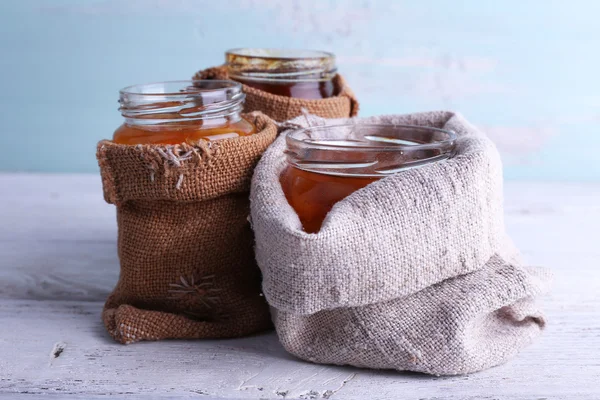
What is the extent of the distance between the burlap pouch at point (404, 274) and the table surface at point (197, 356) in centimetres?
2

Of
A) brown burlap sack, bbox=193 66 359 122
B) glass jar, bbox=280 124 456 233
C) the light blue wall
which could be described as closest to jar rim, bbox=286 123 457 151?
glass jar, bbox=280 124 456 233

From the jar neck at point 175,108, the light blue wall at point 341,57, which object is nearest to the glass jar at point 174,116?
the jar neck at point 175,108

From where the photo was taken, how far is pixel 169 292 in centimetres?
59

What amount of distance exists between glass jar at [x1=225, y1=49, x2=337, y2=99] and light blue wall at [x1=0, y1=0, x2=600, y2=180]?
0.53m

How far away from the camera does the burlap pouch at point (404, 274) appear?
475mm

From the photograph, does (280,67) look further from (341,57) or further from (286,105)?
(341,57)

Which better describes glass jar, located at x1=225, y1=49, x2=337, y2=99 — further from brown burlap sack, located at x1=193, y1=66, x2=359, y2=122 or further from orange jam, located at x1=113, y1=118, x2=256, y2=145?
orange jam, located at x1=113, y1=118, x2=256, y2=145

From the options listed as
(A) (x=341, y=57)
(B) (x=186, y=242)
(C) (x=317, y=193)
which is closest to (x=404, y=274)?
(C) (x=317, y=193)

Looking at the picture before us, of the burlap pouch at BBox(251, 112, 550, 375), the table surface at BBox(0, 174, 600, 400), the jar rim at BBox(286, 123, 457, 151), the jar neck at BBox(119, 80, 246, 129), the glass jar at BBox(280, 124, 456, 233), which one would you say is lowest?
the table surface at BBox(0, 174, 600, 400)

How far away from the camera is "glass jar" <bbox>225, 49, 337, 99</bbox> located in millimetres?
720

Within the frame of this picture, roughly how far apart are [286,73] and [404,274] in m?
0.31

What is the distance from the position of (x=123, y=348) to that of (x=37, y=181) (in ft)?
2.24

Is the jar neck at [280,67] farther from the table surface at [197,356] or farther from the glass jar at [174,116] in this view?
the table surface at [197,356]

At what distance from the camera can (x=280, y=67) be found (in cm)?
73
